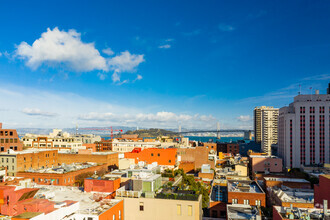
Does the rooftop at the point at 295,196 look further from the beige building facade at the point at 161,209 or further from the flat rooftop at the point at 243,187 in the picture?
the beige building facade at the point at 161,209

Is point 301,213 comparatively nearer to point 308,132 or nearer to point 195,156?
point 195,156

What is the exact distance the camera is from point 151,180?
27.2 metres

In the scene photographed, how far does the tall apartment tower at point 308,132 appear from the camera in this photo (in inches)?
3679

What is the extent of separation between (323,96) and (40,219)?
10402 cm

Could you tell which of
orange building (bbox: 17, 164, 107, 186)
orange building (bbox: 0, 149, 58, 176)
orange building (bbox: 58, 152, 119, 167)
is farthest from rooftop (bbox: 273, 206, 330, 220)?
orange building (bbox: 0, 149, 58, 176)

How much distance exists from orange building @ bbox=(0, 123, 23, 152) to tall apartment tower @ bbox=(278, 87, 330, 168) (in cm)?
9329

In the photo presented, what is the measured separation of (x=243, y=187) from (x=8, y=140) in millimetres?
61130

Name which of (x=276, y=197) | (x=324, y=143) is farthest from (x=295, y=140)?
(x=276, y=197)

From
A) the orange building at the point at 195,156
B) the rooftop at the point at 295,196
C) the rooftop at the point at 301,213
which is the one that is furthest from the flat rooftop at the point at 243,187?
the orange building at the point at 195,156

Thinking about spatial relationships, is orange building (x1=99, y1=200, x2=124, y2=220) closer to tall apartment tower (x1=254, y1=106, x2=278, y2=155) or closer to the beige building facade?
Result: the beige building facade

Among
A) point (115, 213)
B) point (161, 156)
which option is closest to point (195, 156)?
point (161, 156)

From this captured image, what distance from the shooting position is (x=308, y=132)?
311ft

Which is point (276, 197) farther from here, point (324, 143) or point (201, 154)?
point (324, 143)

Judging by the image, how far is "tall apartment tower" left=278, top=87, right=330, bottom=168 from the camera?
93.4 metres
